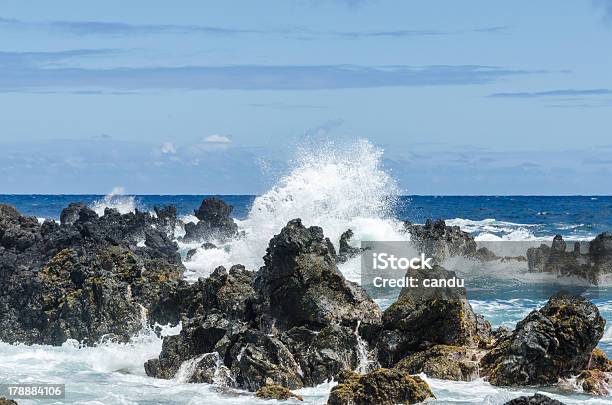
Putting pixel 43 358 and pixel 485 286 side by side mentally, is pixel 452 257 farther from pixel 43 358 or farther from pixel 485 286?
pixel 43 358

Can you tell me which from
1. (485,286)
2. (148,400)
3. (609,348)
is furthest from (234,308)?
(485,286)

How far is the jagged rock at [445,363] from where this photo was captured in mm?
19609

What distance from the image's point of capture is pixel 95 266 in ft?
87.5

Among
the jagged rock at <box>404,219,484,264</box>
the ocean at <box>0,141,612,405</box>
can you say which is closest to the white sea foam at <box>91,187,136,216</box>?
the ocean at <box>0,141,612,405</box>

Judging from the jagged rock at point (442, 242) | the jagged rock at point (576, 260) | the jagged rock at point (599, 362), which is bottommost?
the jagged rock at point (599, 362)

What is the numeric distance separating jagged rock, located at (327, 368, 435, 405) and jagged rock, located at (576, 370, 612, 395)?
123 inches

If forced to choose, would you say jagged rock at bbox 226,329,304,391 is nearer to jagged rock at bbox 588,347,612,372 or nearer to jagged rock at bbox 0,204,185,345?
jagged rock at bbox 0,204,185,345

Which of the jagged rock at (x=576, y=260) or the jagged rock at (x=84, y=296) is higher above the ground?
A: the jagged rock at (x=576, y=260)

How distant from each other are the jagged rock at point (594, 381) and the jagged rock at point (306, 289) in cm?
416

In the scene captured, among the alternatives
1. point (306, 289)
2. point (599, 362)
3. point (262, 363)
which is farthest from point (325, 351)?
point (599, 362)

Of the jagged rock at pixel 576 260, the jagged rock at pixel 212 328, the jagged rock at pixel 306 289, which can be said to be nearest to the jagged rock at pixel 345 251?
the jagged rock at pixel 576 260

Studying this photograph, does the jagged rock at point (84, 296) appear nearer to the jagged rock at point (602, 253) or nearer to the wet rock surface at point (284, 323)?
the wet rock surface at point (284, 323)

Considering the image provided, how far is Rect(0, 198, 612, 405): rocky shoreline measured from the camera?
19.2 meters

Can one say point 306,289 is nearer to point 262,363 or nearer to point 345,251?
point 262,363
